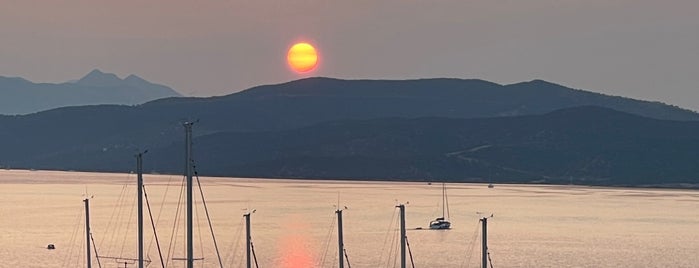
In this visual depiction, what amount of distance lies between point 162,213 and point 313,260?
76.7 m

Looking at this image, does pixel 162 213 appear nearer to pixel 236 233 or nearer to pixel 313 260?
pixel 236 233

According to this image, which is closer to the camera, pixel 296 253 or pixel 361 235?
pixel 296 253

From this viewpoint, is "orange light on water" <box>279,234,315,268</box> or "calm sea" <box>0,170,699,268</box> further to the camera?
"calm sea" <box>0,170,699,268</box>

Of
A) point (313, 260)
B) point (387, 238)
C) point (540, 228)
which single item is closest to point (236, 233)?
point (387, 238)

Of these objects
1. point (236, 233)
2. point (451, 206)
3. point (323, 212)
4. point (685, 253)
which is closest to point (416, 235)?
point (236, 233)

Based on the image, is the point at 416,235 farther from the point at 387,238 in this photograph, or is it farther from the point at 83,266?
the point at 83,266

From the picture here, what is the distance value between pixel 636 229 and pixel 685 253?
33.8 metres

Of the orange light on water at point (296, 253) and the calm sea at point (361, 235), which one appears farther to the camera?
the calm sea at point (361, 235)

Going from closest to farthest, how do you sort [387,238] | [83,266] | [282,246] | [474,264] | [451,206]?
[83,266]
[474,264]
[282,246]
[387,238]
[451,206]

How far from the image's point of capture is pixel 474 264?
101 metres

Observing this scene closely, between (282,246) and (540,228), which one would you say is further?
(540,228)

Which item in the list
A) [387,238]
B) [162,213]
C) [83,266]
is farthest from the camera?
[162,213]

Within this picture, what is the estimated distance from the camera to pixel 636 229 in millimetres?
150625

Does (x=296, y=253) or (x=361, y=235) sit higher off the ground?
(x=361, y=235)
